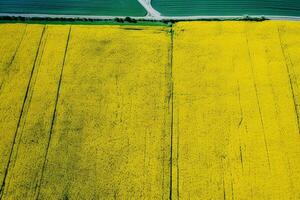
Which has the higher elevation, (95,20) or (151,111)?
(95,20)

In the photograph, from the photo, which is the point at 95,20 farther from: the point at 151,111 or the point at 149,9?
the point at 151,111

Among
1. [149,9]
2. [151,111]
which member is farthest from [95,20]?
[151,111]

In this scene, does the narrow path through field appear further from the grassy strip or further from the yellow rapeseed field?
the yellow rapeseed field

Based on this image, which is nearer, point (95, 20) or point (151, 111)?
point (151, 111)

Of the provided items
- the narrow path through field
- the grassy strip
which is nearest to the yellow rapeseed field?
the grassy strip

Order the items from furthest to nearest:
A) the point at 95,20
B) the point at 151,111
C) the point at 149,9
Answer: the point at 149,9
the point at 95,20
the point at 151,111

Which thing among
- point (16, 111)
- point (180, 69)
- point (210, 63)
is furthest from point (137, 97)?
point (16, 111)

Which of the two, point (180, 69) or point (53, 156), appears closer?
point (53, 156)

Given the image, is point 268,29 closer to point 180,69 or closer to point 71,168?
point 180,69
